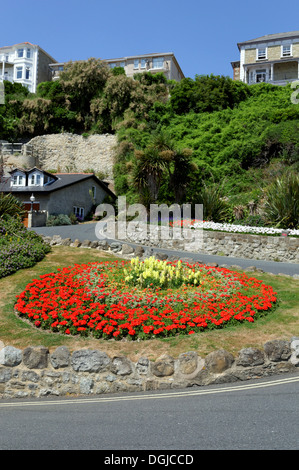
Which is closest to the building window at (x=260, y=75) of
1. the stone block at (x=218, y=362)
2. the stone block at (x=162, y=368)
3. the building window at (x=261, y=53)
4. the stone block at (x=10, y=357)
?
the building window at (x=261, y=53)

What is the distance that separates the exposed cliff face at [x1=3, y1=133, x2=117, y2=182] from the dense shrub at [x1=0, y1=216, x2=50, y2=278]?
3203 centimetres

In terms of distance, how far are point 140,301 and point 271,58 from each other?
57.9 metres

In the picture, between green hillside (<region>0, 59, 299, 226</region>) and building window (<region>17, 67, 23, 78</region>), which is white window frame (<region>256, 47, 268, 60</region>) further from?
building window (<region>17, 67, 23, 78</region>)

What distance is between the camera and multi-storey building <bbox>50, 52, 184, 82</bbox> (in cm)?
Answer: 6369

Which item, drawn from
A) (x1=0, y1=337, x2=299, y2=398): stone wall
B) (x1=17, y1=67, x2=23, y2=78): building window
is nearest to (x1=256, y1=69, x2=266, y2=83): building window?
(x1=17, y1=67, x2=23, y2=78): building window

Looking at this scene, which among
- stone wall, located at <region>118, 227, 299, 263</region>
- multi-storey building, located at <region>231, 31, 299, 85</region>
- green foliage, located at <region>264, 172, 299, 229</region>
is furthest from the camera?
multi-storey building, located at <region>231, 31, 299, 85</region>

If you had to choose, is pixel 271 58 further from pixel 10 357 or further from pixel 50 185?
pixel 10 357

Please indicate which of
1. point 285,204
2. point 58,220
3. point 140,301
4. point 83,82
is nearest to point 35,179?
point 58,220

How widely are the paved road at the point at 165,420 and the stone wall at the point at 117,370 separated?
201mm

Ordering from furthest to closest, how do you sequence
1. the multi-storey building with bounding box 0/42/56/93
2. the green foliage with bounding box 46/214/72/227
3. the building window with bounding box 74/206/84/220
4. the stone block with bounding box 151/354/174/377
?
the multi-storey building with bounding box 0/42/56/93 → the building window with bounding box 74/206/84/220 → the green foliage with bounding box 46/214/72/227 → the stone block with bounding box 151/354/174/377

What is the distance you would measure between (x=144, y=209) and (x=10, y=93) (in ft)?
133
